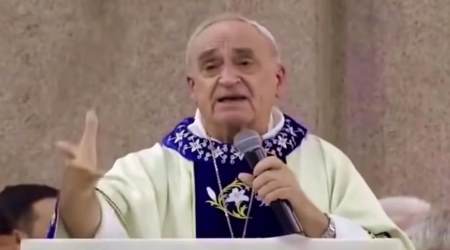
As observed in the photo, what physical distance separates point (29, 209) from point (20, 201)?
0.06 m

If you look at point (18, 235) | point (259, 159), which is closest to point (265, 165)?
point (259, 159)

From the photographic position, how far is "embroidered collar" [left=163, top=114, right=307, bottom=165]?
8.97 feet

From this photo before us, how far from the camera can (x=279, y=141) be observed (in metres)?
2.78

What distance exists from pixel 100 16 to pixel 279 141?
135cm

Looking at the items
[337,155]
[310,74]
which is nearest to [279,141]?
[337,155]

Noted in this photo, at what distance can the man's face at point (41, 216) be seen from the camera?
10.4ft

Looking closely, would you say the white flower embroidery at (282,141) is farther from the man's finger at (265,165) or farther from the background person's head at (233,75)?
the man's finger at (265,165)

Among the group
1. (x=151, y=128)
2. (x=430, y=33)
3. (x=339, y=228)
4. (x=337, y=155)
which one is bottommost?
(x=339, y=228)

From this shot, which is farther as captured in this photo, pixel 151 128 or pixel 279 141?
pixel 151 128

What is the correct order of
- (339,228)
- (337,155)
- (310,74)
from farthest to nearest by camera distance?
(310,74)
(337,155)
(339,228)

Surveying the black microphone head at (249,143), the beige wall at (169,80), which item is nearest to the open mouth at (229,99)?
the black microphone head at (249,143)

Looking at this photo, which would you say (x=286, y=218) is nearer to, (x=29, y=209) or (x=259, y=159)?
(x=259, y=159)

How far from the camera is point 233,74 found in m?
2.63

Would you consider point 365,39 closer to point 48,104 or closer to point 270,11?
point 270,11
